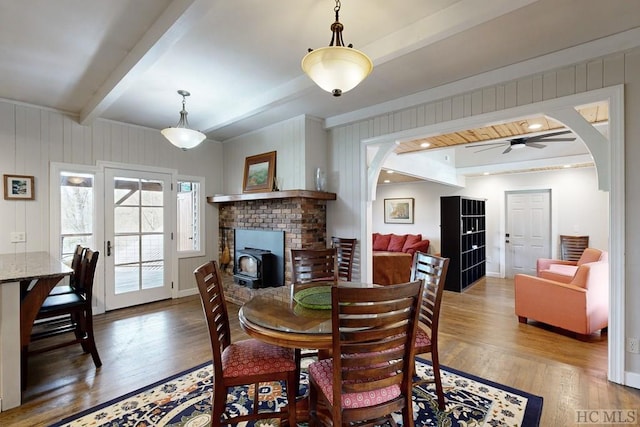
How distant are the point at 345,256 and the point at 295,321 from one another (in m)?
2.34

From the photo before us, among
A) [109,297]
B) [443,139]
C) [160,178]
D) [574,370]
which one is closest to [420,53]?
[443,139]

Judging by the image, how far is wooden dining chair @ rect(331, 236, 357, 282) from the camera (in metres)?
3.88

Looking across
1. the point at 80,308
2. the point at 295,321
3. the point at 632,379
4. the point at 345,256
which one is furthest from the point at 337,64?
the point at 632,379

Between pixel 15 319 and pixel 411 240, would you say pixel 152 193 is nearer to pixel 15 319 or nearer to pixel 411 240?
pixel 15 319

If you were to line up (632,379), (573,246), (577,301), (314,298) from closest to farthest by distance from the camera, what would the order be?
(314,298)
(632,379)
(577,301)
(573,246)

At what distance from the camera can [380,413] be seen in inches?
56.0

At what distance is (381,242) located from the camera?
798 cm

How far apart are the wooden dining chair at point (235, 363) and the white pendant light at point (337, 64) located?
4.13 ft

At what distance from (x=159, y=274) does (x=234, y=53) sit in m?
3.60

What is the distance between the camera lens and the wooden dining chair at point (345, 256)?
12.7 ft

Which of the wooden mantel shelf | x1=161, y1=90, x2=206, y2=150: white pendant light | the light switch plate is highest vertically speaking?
x1=161, y1=90, x2=206, y2=150: white pendant light

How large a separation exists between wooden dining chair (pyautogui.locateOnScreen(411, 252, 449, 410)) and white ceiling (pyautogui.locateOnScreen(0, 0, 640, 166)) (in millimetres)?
1610

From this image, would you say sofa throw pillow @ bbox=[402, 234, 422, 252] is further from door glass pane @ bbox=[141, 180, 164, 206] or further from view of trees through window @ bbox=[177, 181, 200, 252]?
door glass pane @ bbox=[141, 180, 164, 206]

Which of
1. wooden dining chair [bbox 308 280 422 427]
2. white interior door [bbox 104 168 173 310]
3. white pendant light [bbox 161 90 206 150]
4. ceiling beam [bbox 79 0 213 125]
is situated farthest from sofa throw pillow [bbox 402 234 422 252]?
ceiling beam [bbox 79 0 213 125]
